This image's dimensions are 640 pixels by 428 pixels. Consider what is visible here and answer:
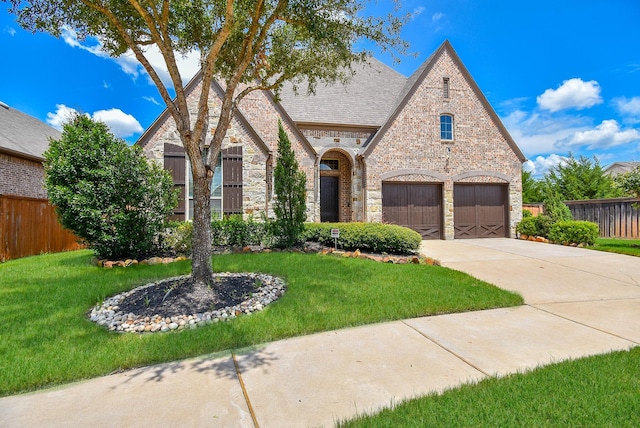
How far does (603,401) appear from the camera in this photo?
2.30 m

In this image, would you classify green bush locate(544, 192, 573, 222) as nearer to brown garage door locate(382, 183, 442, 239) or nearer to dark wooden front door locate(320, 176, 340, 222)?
brown garage door locate(382, 183, 442, 239)

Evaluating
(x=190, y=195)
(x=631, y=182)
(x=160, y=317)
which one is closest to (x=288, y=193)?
(x=190, y=195)

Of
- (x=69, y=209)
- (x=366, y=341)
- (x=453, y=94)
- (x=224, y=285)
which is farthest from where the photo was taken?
(x=453, y=94)

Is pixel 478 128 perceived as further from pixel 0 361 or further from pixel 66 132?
pixel 0 361

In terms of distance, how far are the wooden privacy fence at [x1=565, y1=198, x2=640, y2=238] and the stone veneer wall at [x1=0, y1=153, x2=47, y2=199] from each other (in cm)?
2121

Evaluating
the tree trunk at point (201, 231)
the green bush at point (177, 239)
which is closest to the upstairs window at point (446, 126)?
the green bush at point (177, 239)

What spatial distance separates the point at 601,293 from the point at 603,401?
4.05 meters

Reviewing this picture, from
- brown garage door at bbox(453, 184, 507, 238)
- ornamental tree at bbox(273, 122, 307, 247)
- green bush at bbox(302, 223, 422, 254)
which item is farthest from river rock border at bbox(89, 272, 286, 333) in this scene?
brown garage door at bbox(453, 184, 507, 238)

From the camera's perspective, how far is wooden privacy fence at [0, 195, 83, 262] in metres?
8.99

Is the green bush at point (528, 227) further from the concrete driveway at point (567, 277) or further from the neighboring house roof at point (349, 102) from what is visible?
the neighboring house roof at point (349, 102)

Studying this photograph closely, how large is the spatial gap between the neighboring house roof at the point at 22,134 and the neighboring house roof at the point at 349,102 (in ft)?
28.1

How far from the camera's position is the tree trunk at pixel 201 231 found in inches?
194

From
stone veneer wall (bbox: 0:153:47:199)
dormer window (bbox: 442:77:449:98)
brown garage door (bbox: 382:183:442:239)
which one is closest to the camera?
stone veneer wall (bbox: 0:153:47:199)

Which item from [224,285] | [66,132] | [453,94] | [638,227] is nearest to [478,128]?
Result: [453,94]
